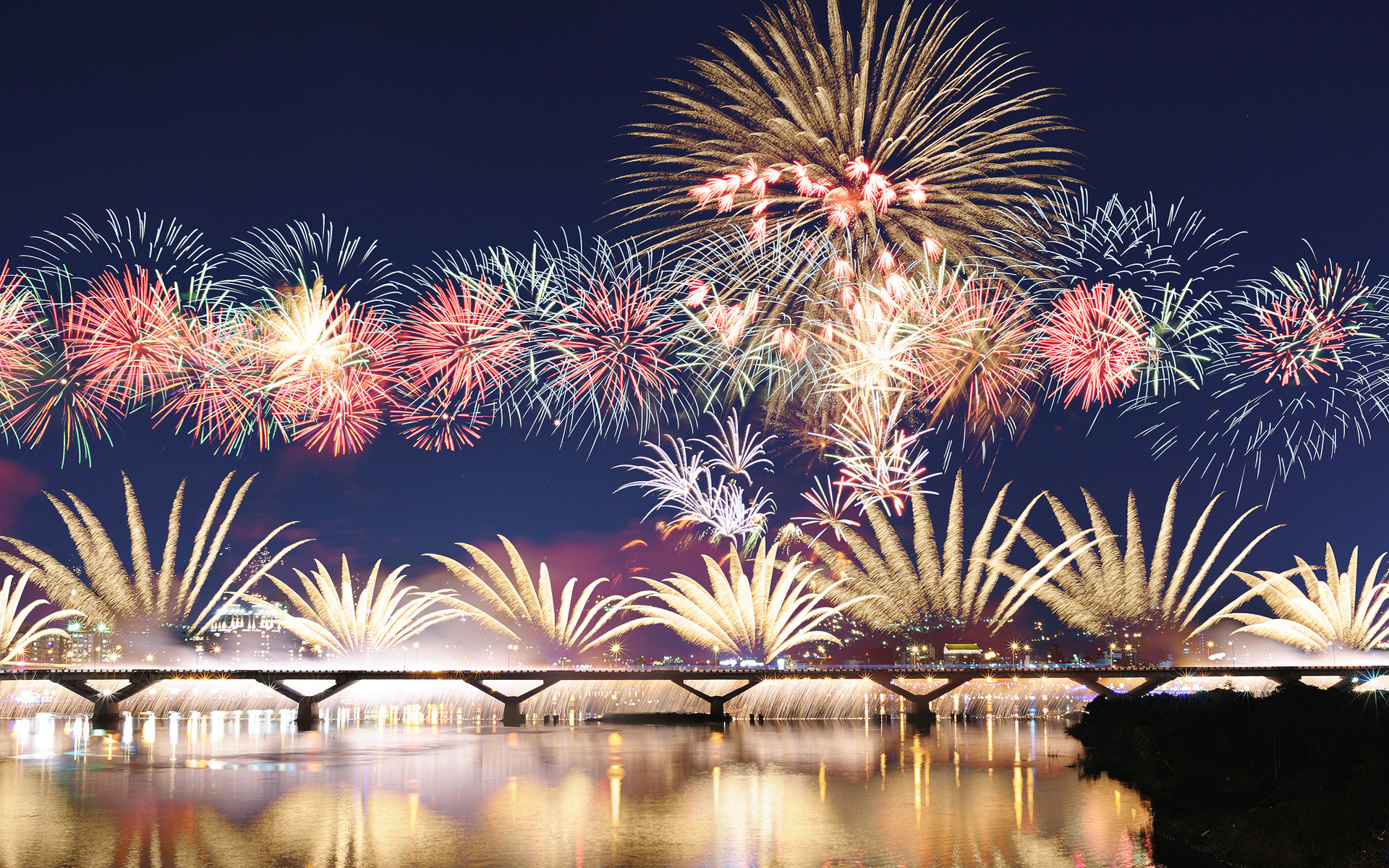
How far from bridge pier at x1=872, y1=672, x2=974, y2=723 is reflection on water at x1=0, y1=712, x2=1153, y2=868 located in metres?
22.3

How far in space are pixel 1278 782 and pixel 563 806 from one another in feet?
83.3

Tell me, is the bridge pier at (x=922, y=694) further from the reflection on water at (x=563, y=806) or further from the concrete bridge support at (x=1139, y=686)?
the reflection on water at (x=563, y=806)

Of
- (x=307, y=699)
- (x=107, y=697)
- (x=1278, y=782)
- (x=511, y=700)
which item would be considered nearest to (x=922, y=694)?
(x=511, y=700)

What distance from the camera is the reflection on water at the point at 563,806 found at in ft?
105

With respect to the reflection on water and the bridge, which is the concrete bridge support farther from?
the reflection on water

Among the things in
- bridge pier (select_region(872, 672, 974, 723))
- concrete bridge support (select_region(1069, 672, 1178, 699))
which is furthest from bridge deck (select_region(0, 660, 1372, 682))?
concrete bridge support (select_region(1069, 672, 1178, 699))

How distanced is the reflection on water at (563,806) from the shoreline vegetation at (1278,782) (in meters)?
2.24

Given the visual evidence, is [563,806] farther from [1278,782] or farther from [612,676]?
[612,676]

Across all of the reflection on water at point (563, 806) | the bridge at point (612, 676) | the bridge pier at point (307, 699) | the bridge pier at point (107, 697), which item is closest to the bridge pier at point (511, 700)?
the bridge at point (612, 676)

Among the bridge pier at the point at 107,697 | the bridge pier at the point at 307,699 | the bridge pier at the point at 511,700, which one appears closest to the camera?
the bridge pier at the point at 307,699

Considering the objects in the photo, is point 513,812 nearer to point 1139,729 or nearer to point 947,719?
point 1139,729

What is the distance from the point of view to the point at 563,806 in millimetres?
44125

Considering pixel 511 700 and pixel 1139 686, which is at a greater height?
pixel 1139 686

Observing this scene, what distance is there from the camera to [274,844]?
33406 mm
